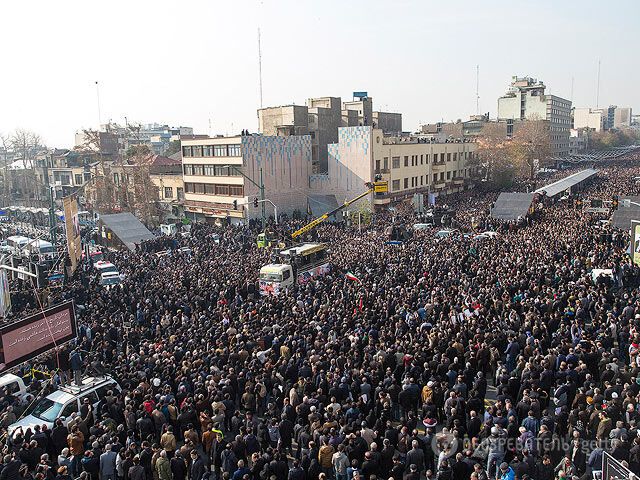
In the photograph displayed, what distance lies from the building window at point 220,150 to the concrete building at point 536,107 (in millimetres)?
88442

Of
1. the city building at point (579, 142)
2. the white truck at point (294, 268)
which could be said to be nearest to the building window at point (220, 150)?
the white truck at point (294, 268)

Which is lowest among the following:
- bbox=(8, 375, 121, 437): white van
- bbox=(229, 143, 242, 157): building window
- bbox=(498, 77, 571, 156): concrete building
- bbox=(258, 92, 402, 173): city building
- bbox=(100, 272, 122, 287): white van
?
bbox=(100, 272, 122, 287): white van

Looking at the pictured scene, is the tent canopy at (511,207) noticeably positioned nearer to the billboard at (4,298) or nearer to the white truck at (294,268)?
the white truck at (294,268)

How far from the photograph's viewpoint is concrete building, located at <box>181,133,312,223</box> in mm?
46812

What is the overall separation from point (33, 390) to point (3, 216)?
5379cm

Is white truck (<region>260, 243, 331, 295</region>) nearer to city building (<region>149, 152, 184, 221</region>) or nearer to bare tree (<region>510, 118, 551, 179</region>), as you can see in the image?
city building (<region>149, 152, 184, 221</region>)

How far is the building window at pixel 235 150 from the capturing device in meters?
46.3

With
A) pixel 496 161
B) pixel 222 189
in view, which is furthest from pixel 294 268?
pixel 496 161

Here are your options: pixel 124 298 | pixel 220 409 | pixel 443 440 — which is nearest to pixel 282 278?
pixel 124 298

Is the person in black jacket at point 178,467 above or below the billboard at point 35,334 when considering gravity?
below

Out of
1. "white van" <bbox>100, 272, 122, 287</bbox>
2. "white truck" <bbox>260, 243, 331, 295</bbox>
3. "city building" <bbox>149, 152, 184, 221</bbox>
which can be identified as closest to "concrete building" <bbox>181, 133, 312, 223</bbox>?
"city building" <bbox>149, 152, 184, 221</bbox>

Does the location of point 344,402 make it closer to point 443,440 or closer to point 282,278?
point 443,440

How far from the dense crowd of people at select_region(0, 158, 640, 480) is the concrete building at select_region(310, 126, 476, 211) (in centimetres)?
2694

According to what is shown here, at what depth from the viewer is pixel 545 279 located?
20.6 meters
